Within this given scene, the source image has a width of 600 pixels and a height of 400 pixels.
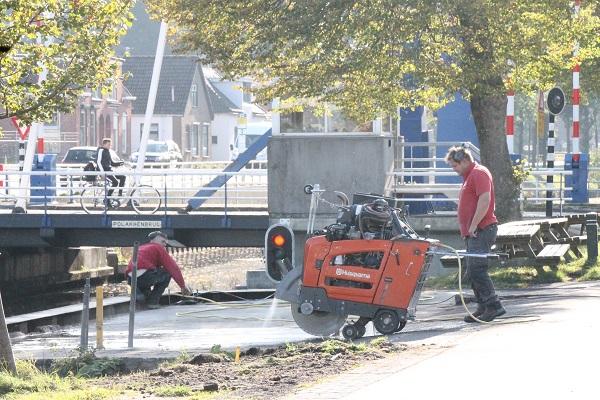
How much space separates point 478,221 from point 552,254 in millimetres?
4089

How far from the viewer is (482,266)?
14773mm

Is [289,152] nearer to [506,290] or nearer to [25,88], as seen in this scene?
[506,290]

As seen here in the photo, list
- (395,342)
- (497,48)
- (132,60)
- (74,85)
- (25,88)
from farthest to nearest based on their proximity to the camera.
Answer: (132,60)
(497,48)
(74,85)
(25,88)
(395,342)

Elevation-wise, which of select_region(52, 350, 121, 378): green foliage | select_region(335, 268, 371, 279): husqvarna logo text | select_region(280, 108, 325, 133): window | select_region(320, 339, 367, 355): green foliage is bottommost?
select_region(52, 350, 121, 378): green foliage

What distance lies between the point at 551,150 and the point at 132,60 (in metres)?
69.5

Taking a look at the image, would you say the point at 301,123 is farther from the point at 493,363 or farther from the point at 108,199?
the point at 493,363

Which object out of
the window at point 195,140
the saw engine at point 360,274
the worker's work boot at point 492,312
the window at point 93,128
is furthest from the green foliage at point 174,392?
the window at point 195,140

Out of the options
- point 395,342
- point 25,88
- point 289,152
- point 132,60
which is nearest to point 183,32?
point 289,152

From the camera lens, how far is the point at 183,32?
2577 centimetres

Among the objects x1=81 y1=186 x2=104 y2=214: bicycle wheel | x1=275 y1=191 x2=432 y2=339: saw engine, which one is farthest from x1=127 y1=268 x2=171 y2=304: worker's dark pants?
x1=275 y1=191 x2=432 y2=339: saw engine

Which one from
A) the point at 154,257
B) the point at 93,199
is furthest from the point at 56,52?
the point at 93,199

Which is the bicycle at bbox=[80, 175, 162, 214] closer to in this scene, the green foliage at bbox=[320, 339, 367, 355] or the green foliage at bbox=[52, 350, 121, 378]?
the green foliage at bbox=[52, 350, 121, 378]

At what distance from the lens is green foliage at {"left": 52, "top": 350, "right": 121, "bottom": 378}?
13375mm

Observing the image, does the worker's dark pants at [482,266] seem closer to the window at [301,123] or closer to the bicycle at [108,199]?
the window at [301,123]
